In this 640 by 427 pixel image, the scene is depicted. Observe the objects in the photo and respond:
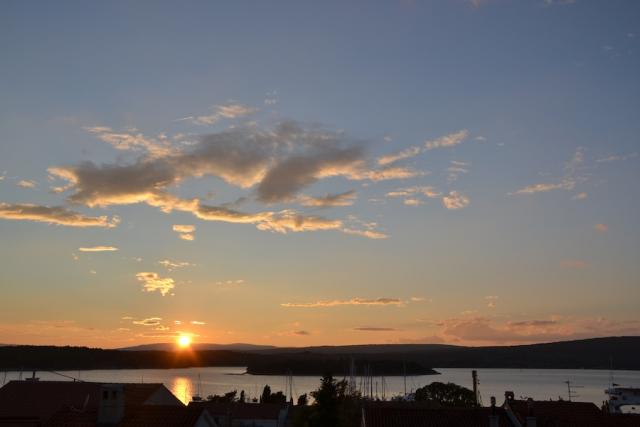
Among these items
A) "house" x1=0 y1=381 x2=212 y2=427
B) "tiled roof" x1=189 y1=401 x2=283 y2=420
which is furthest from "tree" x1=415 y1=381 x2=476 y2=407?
"house" x1=0 y1=381 x2=212 y2=427

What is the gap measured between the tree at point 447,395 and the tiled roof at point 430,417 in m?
56.8

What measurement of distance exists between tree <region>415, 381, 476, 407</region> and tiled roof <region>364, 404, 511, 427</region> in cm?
5684

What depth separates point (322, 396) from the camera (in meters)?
44.6

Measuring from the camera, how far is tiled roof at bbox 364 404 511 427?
146 feet

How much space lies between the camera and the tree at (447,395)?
10238cm

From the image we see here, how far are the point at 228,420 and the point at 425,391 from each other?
5533 centimetres

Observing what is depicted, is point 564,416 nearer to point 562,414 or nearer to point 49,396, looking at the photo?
point 562,414

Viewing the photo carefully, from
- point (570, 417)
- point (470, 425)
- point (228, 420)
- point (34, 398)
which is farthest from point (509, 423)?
point (34, 398)

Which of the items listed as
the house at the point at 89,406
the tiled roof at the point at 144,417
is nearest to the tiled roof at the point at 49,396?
the house at the point at 89,406

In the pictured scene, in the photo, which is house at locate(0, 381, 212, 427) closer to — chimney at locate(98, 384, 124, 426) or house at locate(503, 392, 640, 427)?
chimney at locate(98, 384, 124, 426)

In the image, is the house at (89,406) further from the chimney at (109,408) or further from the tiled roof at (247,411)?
the tiled roof at (247,411)

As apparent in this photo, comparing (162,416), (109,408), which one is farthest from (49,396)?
(162,416)

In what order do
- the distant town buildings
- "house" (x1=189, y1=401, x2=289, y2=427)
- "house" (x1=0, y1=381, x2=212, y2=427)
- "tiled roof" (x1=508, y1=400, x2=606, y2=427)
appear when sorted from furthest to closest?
"house" (x1=189, y1=401, x2=289, y2=427) < "tiled roof" (x1=508, y1=400, x2=606, y2=427) < "house" (x1=0, y1=381, x2=212, y2=427) < the distant town buildings

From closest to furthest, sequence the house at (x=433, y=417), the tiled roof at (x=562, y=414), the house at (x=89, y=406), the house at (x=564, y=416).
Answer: the house at (x=89, y=406)
the house at (x=433, y=417)
the house at (x=564, y=416)
the tiled roof at (x=562, y=414)
